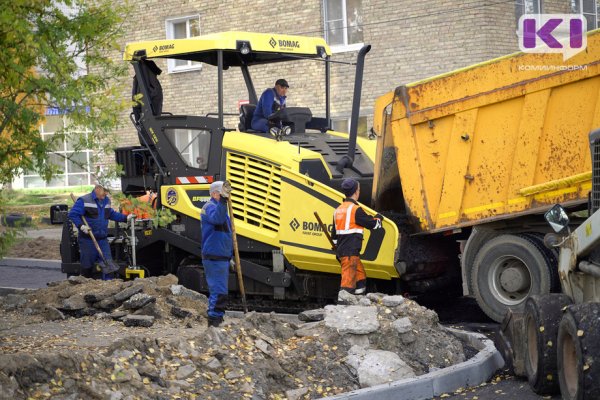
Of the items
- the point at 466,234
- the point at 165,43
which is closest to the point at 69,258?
the point at 165,43

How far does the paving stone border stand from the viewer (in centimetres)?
801

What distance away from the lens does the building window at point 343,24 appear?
22.5 metres

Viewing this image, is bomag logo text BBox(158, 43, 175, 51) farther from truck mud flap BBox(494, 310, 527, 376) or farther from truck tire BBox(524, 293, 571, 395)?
truck tire BBox(524, 293, 571, 395)

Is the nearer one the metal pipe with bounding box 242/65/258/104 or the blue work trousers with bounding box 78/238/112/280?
the metal pipe with bounding box 242/65/258/104

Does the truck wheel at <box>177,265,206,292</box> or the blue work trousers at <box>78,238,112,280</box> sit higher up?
the blue work trousers at <box>78,238,112,280</box>

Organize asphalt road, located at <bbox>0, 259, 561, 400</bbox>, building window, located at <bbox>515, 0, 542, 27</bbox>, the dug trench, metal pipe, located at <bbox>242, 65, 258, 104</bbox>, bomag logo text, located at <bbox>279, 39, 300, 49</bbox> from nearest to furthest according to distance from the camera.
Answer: the dug trench, asphalt road, located at <bbox>0, 259, 561, 400</bbox>, bomag logo text, located at <bbox>279, 39, 300, 49</bbox>, metal pipe, located at <bbox>242, 65, 258, 104</bbox>, building window, located at <bbox>515, 0, 542, 27</bbox>

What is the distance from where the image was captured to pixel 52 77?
7355 mm

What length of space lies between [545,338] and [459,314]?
446 cm

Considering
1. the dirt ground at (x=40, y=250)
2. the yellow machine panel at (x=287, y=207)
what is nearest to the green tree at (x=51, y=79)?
the yellow machine panel at (x=287, y=207)

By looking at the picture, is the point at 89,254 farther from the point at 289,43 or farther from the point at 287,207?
the point at 289,43

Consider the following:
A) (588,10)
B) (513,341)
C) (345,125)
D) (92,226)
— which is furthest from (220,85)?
(588,10)

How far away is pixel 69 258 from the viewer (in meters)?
14.4

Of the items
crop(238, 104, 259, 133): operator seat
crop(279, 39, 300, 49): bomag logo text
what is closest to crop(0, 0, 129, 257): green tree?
crop(238, 104, 259, 133): operator seat

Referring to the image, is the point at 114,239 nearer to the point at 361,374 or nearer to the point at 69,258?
the point at 69,258
